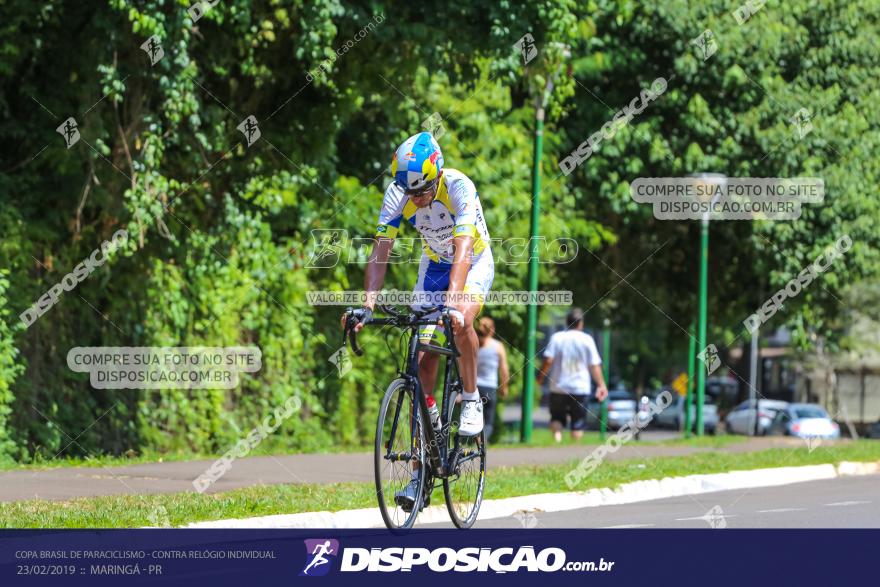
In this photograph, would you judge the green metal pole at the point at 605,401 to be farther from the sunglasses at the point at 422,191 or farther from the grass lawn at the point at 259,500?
the sunglasses at the point at 422,191

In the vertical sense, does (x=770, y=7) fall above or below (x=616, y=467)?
above

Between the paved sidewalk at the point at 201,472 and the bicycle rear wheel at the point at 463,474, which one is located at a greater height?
the bicycle rear wheel at the point at 463,474

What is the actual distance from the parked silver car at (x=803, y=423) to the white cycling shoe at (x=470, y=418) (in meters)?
36.3

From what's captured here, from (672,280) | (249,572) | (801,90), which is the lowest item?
(249,572)

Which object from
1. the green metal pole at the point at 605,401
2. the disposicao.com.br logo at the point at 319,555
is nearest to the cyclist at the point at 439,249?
the disposicao.com.br logo at the point at 319,555

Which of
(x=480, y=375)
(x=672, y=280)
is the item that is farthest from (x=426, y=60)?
(x=672, y=280)

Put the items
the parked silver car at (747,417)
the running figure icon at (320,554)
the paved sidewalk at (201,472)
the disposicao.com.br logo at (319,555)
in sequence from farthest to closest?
the parked silver car at (747,417)
the paved sidewalk at (201,472)
the running figure icon at (320,554)
the disposicao.com.br logo at (319,555)

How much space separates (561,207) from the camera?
24.3 m

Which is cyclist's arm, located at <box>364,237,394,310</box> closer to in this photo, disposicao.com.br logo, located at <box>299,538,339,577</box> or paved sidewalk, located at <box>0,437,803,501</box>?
disposicao.com.br logo, located at <box>299,538,339,577</box>

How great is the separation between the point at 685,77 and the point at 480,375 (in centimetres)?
859

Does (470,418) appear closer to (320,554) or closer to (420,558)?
(420,558)

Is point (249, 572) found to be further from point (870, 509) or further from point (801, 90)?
point (801, 90)

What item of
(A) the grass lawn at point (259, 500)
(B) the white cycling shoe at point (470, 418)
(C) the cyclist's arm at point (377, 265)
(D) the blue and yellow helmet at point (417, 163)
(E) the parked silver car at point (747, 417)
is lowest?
(E) the parked silver car at point (747, 417)

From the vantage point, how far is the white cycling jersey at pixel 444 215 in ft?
27.3
